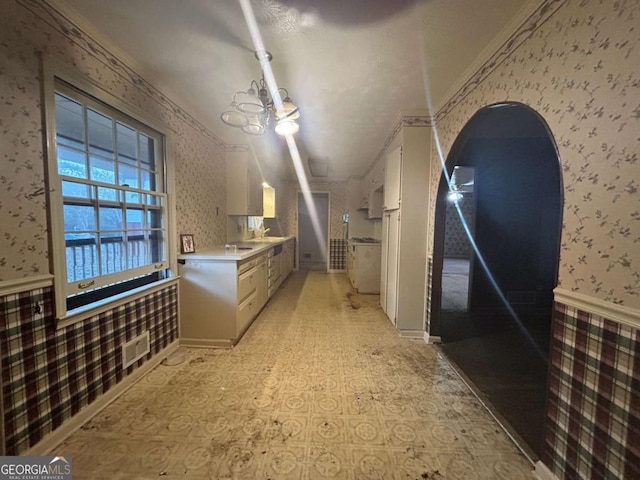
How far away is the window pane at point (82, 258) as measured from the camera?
4.73 ft

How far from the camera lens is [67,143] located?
56.1 inches

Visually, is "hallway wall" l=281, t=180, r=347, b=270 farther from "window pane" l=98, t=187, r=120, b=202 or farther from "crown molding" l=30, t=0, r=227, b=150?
"window pane" l=98, t=187, r=120, b=202

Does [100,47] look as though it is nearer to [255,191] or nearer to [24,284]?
[24,284]

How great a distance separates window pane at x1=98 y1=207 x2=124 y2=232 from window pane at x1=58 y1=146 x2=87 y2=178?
255mm

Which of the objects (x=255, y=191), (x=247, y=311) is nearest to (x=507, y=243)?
(x=247, y=311)

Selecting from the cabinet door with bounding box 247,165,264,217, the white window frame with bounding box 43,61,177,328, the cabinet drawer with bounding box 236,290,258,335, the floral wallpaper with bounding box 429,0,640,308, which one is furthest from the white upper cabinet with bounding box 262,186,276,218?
the floral wallpaper with bounding box 429,0,640,308

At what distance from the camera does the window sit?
140 cm

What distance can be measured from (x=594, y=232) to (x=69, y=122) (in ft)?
8.82

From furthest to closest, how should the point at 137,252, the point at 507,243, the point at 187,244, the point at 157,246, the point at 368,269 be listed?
the point at 368,269
the point at 507,243
the point at 187,244
the point at 157,246
the point at 137,252

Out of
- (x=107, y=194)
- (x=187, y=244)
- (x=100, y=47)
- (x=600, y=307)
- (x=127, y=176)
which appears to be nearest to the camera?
(x=600, y=307)

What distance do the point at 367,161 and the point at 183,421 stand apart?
4196mm

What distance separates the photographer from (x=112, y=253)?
1.71m

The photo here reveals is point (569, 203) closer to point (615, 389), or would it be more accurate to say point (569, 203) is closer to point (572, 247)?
point (572, 247)

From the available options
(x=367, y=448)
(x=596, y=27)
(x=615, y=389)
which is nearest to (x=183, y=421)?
(x=367, y=448)
